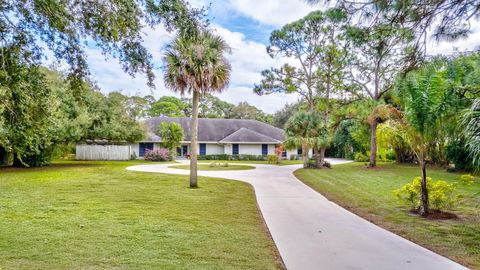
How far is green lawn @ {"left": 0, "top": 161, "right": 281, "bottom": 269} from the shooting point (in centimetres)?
516

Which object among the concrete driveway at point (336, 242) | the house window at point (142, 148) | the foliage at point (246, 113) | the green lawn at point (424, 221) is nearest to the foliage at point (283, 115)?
the foliage at point (246, 113)

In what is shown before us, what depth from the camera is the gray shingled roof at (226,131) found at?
123ft

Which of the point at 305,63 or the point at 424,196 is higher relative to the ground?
the point at 305,63

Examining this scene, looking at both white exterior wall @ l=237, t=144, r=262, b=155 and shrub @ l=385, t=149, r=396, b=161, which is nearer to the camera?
shrub @ l=385, t=149, r=396, b=161

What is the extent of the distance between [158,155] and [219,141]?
7.18 meters

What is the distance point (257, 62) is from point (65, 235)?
23429mm

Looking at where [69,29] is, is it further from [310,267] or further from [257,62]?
[257,62]


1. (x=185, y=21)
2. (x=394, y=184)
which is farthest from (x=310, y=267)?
(x=394, y=184)

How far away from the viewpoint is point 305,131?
25.4 meters

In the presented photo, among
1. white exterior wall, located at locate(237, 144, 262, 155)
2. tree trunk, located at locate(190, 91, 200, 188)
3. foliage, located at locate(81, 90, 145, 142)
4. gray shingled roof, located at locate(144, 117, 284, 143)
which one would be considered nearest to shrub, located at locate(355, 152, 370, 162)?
gray shingled roof, located at locate(144, 117, 284, 143)

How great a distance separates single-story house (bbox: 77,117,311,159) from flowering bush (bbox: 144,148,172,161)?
2155 mm

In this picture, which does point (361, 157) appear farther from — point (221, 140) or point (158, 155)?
point (158, 155)

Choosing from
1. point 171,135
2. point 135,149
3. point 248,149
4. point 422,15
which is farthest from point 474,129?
point 135,149

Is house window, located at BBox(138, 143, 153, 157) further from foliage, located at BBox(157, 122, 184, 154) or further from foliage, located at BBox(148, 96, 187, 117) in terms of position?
foliage, located at BBox(148, 96, 187, 117)
